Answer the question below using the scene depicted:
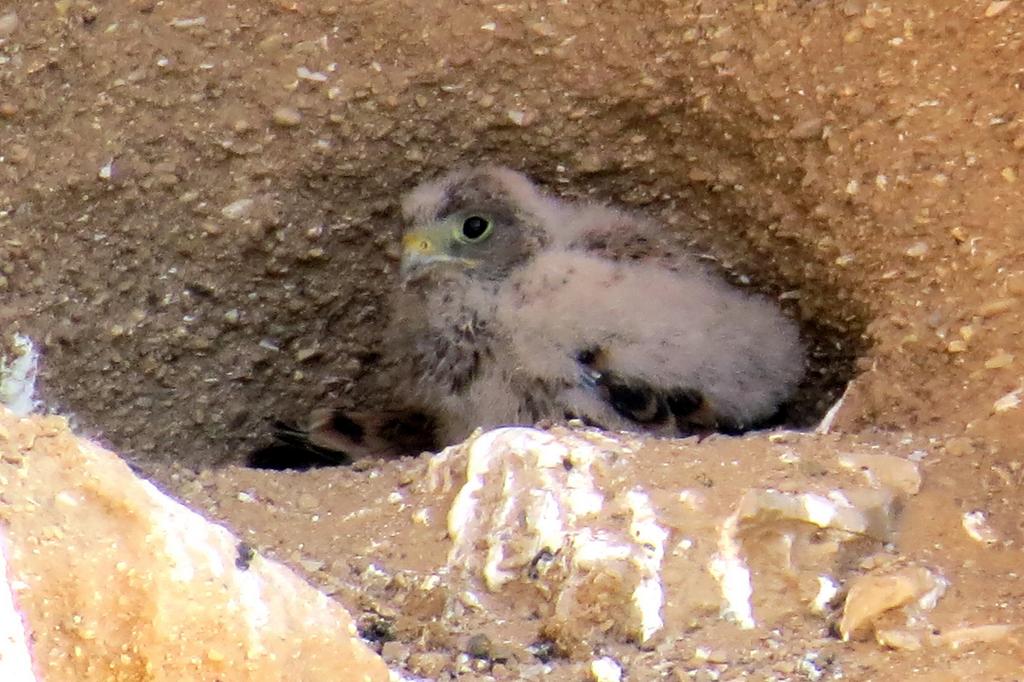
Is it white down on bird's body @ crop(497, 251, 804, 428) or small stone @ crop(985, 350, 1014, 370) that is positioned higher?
small stone @ crop(985, 350, 1014, 370)

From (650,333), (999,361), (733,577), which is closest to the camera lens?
(733,577)

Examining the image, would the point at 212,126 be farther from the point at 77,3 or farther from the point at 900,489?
the point at 900,489

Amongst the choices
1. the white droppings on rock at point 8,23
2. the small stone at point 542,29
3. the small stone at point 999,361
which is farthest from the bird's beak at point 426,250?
the small stone at point 999,361

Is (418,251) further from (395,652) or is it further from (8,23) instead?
(395,652)

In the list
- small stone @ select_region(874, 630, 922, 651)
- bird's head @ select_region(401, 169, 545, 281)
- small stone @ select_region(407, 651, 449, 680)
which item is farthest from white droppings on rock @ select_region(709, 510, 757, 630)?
bird's head @ select_region(401, 169, 545, 281)

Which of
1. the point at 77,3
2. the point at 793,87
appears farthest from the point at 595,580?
the point at 77,3

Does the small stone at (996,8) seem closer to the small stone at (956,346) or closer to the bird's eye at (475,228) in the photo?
the small stone at (956,346)

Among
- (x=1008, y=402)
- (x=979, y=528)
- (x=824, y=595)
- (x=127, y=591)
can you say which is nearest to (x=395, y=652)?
(x=127, y=591)

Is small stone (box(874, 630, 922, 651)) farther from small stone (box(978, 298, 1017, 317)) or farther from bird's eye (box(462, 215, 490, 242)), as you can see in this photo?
bird's eye (box(462, 215, 490, 242))
